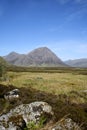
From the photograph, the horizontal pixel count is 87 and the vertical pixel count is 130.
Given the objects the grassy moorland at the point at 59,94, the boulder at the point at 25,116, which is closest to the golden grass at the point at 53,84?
the grassy moorland at the point at 59,94

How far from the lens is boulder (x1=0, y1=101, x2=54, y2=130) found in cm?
848

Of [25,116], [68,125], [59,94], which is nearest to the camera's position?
[68,125]

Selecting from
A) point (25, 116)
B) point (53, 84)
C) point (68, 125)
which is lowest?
point (53, 84)

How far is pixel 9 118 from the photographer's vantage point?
28.8 feet

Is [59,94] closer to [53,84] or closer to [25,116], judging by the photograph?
[53,84]

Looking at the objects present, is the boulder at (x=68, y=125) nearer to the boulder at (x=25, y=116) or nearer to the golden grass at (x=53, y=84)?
the boulder at (x=25, y=116)

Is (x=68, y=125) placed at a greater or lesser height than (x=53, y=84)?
greater

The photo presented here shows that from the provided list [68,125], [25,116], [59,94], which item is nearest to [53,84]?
[59,94]

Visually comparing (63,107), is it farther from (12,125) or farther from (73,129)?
(12,125)

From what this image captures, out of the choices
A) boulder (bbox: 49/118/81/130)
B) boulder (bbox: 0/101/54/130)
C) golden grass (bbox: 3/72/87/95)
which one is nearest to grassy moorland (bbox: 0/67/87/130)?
golden grass (bbox: 3/72/87/95)

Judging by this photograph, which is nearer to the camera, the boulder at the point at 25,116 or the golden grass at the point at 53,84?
the boulder at the point at 25,116

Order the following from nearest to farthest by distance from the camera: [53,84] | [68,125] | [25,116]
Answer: [68,125]
[25,116]
[53,84]

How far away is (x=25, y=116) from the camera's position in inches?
342

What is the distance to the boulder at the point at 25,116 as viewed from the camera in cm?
848
